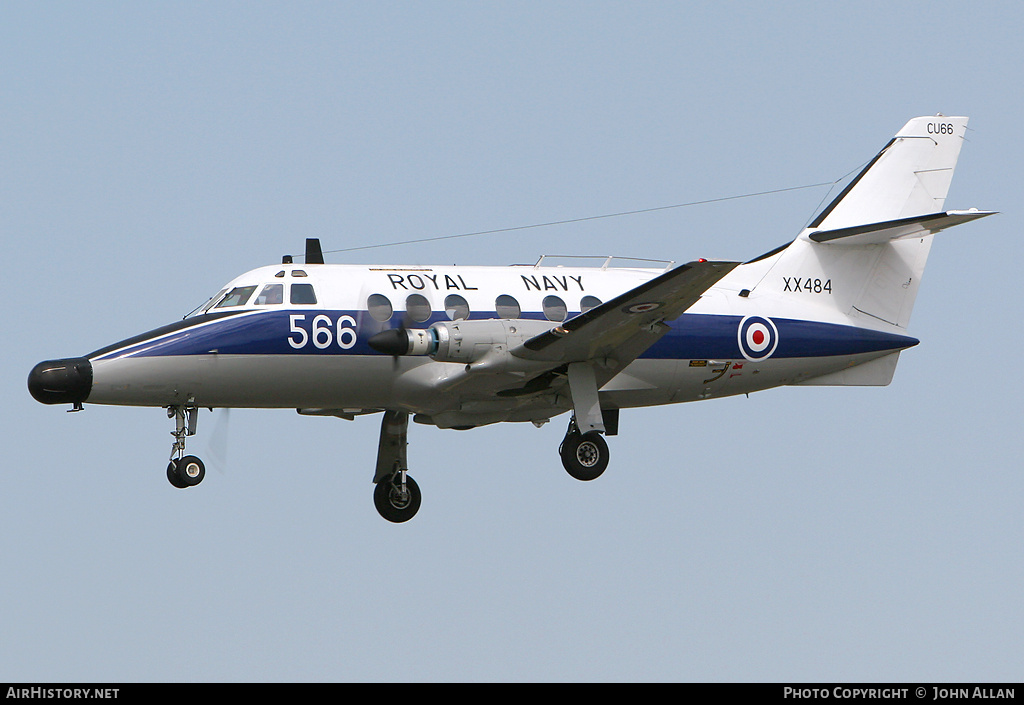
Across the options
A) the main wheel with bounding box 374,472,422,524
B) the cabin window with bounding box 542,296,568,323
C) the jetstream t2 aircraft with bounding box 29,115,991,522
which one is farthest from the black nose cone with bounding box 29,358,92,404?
the cabin window with bounding box 542,296,568,323

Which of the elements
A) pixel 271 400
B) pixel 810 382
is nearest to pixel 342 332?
pixel 271 400

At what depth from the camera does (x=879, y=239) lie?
73.4 feet

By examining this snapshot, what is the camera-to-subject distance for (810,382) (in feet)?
72.8

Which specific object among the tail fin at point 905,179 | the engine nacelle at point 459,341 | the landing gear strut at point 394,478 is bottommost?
the landing gear strut at point 394,478

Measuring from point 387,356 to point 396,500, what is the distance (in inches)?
137

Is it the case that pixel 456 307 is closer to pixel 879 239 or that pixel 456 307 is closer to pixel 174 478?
pixel 174 478

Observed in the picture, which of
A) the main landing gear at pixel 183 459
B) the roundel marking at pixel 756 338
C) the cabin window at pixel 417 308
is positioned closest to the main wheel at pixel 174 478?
the main landing gear at pixel 183 459

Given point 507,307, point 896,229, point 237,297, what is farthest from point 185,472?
point 896,229

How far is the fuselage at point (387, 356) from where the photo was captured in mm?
18812

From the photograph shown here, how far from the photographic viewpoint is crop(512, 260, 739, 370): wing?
17.8 metres

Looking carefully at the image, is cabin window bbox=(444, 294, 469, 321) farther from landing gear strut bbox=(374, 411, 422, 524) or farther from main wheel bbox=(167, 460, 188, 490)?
main wheel bbox=(167, 460, 188, 490)

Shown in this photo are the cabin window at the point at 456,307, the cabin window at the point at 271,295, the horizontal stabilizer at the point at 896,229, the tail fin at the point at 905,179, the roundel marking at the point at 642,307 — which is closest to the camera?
the roundel marking at the point at 642,307

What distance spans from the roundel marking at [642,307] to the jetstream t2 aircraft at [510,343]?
2 centimetres

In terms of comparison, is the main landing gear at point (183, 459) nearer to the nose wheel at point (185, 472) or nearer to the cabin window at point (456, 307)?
the nose wheel at point (185, 472)
